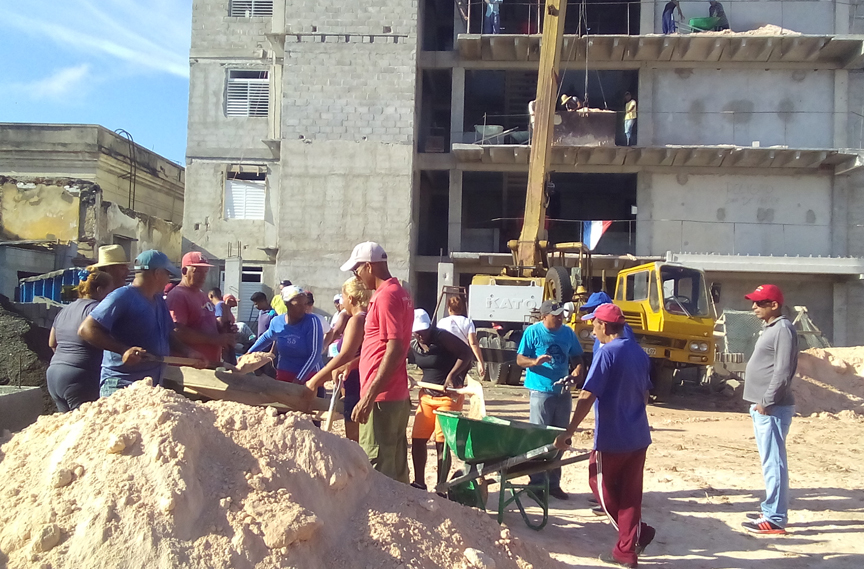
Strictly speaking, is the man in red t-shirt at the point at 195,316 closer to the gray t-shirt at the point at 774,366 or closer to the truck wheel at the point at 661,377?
the gray t-shirt at the point at 774,366

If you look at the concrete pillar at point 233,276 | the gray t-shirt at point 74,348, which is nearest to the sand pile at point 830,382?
the gray t-shirt at point 74,348

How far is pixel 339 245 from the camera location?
18922 millimetres

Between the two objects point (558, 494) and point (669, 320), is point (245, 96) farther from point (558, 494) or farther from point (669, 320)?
point (558, 494)

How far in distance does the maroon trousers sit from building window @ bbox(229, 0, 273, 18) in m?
19.1

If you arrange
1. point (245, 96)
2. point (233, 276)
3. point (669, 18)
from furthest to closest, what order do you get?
point (245, 96), point (233, 276), point (669, 18)

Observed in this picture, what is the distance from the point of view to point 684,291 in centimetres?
1249

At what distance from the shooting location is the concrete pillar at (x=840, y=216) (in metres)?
19.3

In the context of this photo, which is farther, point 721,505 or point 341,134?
point 341,134

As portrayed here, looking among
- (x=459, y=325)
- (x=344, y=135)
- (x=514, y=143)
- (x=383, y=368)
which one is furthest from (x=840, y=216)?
(x=383, y=368)

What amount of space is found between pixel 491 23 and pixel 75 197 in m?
13.2

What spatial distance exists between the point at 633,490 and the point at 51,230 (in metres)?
19.8

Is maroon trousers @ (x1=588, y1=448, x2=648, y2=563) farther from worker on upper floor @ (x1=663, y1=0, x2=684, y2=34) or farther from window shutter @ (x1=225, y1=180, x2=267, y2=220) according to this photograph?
worker on upper floor @ (x1=663, y1=0, x2=684, y2=34)

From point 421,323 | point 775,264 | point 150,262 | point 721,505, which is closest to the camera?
point 150,262

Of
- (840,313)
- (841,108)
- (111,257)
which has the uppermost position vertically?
(841,108)
